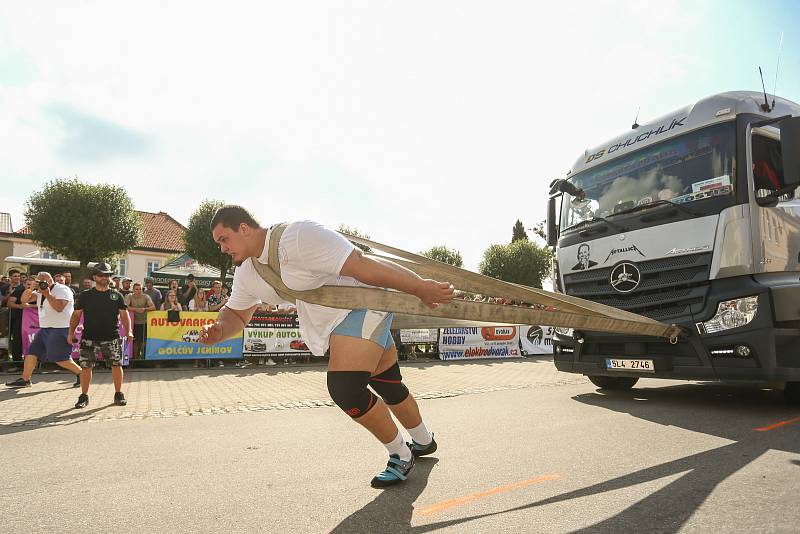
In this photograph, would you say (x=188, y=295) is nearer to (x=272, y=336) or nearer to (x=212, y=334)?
(x=272, y=336)

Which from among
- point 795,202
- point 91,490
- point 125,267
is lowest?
point 91,490

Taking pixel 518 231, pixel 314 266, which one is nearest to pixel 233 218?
pixel 314 266

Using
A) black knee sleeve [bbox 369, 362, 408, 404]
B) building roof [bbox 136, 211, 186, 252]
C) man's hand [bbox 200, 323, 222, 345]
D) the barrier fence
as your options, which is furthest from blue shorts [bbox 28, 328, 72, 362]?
building roof [bbox 136, 211, 186, 252]

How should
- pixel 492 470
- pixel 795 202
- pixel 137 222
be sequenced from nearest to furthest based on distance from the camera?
pixel 492 470, pixel 795 202, pixel 137 222

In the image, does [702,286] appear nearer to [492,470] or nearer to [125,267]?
[492,470]

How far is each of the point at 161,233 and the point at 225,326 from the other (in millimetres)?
48329

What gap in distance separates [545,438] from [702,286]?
2400 mm

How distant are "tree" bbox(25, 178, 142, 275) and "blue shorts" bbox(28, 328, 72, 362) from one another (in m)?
23.3

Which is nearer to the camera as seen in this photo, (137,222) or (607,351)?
(607,351)

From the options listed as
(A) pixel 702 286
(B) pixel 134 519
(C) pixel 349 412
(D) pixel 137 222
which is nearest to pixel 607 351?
(A) pixel 702 286

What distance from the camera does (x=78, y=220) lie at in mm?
28344

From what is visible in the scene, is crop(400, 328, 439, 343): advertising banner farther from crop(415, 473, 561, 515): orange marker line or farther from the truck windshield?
crop(415, 473, 561, 515): orange marker line

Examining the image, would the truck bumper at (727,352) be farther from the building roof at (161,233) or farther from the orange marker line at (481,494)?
the building roof at (161,233)

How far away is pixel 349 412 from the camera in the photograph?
308cm
